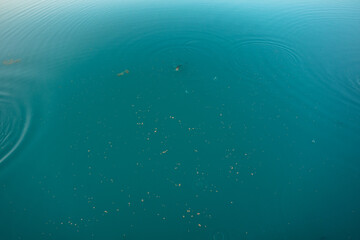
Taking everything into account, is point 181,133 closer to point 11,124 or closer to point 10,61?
point 11,124

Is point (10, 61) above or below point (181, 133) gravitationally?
above

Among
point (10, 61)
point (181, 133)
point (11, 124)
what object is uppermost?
point (10, 61)

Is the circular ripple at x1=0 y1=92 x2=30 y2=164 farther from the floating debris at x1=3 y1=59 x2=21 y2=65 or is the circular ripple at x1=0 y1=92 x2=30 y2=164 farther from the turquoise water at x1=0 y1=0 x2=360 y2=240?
the floating debris at x1=3 y1=59 x2=21 y2=65

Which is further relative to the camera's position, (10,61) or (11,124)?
(10,61)

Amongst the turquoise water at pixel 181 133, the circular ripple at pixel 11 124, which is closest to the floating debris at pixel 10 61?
the turquoise water at pixel 181 133

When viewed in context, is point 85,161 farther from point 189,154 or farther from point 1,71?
point 1,71

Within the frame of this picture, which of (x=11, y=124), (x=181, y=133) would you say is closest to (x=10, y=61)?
(x=11, y=124)
